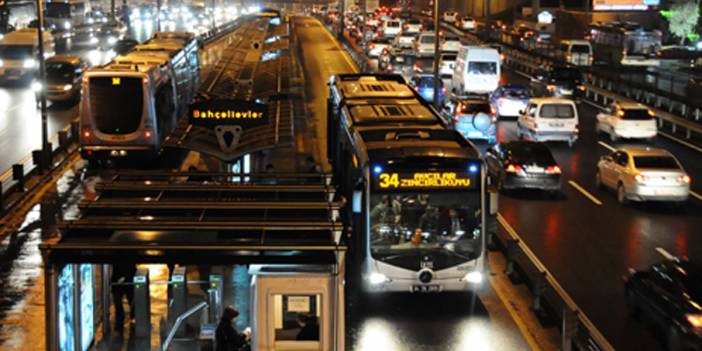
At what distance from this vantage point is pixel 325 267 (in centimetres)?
1105

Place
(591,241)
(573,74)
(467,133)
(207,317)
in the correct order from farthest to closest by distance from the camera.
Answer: (573,74) < (467,133) < (591,241) < (207,317)

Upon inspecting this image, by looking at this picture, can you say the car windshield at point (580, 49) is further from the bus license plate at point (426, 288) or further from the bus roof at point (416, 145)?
the bus license plate at point (426, 288)

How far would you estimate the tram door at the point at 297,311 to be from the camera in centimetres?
1099

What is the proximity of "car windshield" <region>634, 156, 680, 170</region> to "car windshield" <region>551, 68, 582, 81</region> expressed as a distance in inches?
996

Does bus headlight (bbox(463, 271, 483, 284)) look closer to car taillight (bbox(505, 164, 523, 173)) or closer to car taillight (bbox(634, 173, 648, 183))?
car taillight (bbox(634, 173, 648, 183))

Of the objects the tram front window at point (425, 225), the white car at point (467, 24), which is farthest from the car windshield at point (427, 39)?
the tram front window at point (425, 225)

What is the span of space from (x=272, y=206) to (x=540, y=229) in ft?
45.7

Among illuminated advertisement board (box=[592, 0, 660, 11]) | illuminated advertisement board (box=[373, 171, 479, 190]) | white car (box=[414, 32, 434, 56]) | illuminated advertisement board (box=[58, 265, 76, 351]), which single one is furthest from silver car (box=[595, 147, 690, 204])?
illuminated advertisement board (box=[592, 0, 660, 11])

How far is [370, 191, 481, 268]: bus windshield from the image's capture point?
728 inches

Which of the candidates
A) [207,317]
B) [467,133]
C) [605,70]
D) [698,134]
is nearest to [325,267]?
[207,317]

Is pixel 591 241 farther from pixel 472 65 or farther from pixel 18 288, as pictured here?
pixel 472 65

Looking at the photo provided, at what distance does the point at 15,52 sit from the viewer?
55.9 metres

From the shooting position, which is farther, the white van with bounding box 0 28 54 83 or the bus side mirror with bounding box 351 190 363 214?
the white van with bounding box 0 28 54 83

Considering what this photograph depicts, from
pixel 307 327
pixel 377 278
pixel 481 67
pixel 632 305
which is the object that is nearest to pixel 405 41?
pixel 481 67
